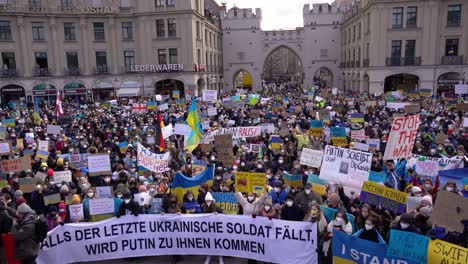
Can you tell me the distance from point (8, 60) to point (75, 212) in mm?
37786

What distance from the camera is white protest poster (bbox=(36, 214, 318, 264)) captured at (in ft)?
25.4

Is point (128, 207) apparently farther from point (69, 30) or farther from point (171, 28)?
point (69, 30)

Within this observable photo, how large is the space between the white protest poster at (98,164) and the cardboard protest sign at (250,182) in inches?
166

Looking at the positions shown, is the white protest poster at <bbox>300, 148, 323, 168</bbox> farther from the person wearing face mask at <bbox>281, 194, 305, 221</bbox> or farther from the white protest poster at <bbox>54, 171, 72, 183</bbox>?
the white protest poster at <bbox>54, 171, 72, 183</bbox>

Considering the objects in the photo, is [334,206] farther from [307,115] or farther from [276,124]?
[307,115]

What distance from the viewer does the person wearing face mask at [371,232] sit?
22.2 feet

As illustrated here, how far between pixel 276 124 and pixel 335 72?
3771 centimetres

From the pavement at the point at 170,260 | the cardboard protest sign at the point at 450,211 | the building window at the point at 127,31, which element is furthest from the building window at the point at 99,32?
the cardboard protest sign at the point at 450,211

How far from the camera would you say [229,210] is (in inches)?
347

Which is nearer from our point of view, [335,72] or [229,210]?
[229,210]

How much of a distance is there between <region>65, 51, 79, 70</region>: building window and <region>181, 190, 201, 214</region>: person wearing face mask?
36481mm

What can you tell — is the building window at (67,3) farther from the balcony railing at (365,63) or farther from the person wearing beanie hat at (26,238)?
the person wearing beanie hat at (26,238)

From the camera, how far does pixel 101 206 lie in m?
8.30

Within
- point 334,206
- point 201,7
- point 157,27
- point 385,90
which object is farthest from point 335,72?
point 334,206
